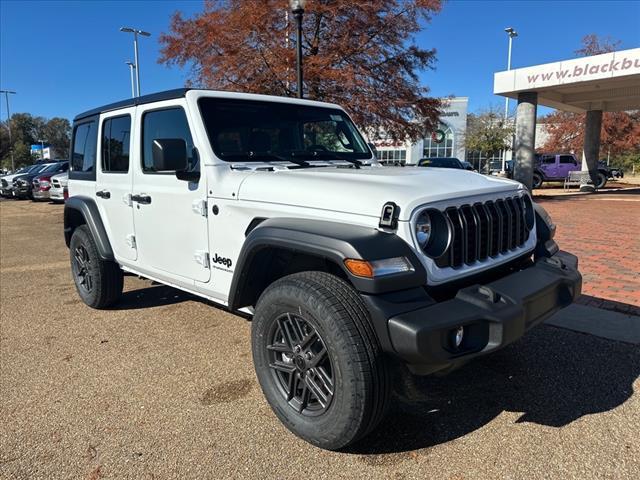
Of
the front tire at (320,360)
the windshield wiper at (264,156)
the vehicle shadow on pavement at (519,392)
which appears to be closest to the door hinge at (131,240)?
the windshield wiper at (264,156)

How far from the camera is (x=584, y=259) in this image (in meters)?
6.97

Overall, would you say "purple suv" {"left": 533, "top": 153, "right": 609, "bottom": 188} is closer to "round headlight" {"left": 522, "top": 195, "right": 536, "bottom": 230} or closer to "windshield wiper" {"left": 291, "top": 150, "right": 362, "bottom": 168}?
"windshield wiper" {"left": 291, "top": 150, "right": 362, "bottom": 168}

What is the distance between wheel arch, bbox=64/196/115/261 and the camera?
4656mm

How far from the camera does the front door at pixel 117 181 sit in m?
4.29

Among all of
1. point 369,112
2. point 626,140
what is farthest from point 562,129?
point 369,112

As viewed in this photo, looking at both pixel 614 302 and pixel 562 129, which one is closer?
pixel 614 302

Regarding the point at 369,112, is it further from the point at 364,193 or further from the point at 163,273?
the point at 364,193

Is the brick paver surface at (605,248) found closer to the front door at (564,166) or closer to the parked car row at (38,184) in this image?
the front door at (564,166)

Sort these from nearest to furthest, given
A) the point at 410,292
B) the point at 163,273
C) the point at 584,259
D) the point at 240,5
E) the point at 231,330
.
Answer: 1. the point at 410,292
2. the point at 163,273
3. the point at 231,330
4. the point at 584,259
5. the point at 240,5

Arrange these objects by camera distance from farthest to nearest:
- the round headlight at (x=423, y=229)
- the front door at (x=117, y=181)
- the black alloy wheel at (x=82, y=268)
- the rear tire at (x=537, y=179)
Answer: the rear tire at (x=537, y=179) < the black alloy wheel at (x=82, y=268) < the front door at (x=117, y=181) < the round headlight at (x=423, y=229)

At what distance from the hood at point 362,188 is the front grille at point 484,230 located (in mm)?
92

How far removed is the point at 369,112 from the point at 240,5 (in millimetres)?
3930

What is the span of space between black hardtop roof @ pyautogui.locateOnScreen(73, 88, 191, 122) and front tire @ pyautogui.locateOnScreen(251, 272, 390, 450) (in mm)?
1820

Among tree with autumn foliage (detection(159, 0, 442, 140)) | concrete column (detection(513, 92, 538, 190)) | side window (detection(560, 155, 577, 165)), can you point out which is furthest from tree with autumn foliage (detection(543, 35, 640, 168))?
tree with autumn foliage (detection(159, 0, 442, 140))
